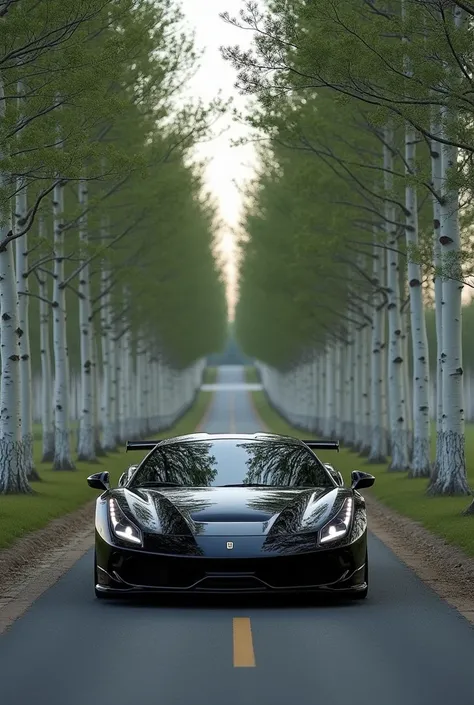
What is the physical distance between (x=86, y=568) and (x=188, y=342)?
3157 inches

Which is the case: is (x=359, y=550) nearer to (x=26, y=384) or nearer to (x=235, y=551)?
(x=235, y=551)

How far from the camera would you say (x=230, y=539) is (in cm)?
1072

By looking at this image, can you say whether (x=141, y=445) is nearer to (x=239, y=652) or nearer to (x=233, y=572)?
(x=233, y=572)

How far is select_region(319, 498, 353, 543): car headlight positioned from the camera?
10906 millimetres

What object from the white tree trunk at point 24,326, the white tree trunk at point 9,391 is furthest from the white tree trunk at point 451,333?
the white tree trunk at point 24,326

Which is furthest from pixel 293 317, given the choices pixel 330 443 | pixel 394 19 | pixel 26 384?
pixel 330 443

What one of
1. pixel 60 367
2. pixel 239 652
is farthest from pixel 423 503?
pixel 239 652

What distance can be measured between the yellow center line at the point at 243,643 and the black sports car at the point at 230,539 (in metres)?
0.53

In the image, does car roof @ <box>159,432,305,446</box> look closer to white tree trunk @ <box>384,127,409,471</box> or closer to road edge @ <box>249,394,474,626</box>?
road edge @ <box>249,394,474,626</box>

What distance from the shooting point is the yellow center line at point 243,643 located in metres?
8.46

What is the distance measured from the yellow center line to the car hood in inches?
32.8

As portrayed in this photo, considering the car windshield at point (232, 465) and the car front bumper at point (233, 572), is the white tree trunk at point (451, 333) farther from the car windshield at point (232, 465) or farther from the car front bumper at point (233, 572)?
the car front bumper at point (233, 572)

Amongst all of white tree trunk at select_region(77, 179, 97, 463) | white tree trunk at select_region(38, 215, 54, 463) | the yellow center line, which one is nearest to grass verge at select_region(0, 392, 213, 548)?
white tree trunk at select_region(77, 179, 97, 463)

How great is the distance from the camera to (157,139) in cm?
3912
